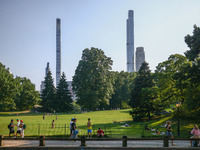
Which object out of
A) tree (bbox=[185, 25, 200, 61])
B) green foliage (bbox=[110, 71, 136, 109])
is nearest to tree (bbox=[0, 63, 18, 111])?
green foliage (bbox=[110, 71, 136, 109])

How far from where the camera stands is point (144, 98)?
39.3m

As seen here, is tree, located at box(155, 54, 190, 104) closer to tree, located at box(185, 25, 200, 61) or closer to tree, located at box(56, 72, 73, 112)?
tree, located at box(185, 25, 200, 61)

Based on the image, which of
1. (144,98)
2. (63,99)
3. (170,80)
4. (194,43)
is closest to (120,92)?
(63,99)

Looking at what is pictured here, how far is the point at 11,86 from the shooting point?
202 ft

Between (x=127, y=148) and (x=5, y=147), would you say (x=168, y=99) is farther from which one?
(x=5, y=147)

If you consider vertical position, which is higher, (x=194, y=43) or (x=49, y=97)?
(x=194, y=43)

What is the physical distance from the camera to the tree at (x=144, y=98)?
38162 millimetres

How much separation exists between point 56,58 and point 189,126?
137 m

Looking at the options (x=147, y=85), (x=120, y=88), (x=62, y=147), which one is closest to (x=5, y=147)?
(x=62, y=147)

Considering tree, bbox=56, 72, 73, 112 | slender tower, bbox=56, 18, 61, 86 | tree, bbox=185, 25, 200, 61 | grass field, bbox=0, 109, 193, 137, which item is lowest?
grass field, bbox=0, 109, 193, 137

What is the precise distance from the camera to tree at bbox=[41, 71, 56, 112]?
73438 millimetres

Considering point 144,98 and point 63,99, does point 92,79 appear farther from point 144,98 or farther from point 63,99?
point 144,98

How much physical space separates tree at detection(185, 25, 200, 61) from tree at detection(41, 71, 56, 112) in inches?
1989

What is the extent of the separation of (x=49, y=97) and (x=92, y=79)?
1741 cm
